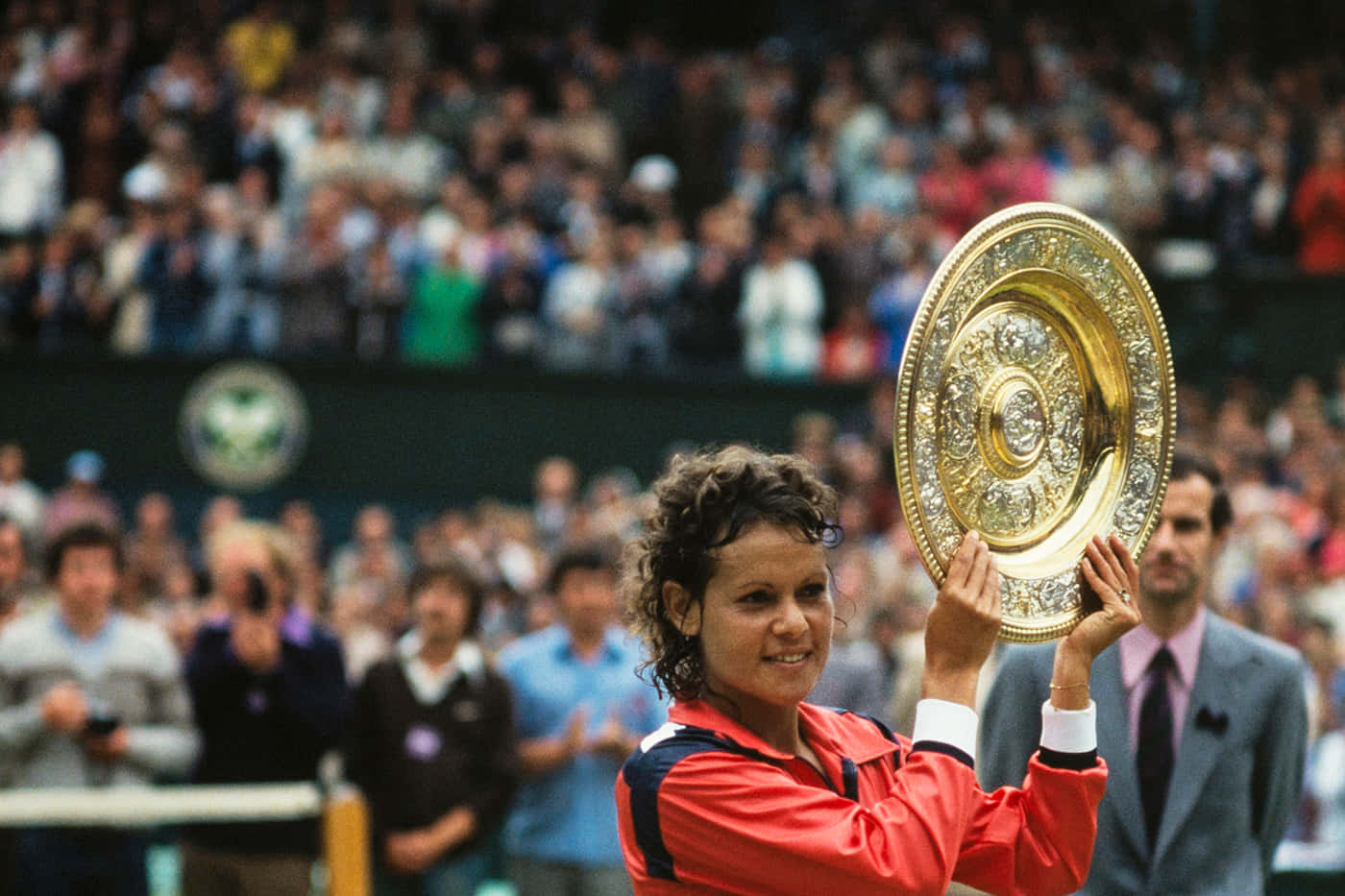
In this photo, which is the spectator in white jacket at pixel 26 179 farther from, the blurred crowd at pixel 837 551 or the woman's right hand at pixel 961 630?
the woman's right hand at pixel 961 630

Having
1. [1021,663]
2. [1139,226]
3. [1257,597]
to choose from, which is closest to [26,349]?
[1139,226]

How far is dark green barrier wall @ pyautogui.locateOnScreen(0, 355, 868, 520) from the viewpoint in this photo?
575 inches

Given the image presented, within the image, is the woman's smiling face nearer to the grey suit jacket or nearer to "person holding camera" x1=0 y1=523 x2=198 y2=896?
the grey suit jacket

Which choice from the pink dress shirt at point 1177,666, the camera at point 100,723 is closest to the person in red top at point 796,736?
the pink dress shirt at point 1177,666

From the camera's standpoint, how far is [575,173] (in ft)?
53.0

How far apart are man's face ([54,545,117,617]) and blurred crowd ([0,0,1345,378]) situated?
8.39 meters

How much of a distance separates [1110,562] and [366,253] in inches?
479

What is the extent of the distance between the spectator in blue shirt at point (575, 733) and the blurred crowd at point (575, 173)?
739 centimetres

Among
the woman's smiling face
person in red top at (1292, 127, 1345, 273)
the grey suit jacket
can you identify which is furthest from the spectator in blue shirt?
person in red top at (1292, 127, 1345, 273)

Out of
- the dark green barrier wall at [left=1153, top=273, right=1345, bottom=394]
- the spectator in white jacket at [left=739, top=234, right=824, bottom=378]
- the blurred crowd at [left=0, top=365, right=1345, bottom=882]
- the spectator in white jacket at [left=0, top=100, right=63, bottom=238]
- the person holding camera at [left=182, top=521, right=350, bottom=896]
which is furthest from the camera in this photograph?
the spectator in white jacket at [left=0, top=100, right=63, bottom=238]

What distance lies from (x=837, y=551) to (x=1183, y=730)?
723 centimetres

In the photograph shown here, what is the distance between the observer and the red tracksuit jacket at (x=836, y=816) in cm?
263

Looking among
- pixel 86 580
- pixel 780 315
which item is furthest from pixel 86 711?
pixel 780 315

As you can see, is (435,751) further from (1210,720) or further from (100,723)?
(1210,720)
